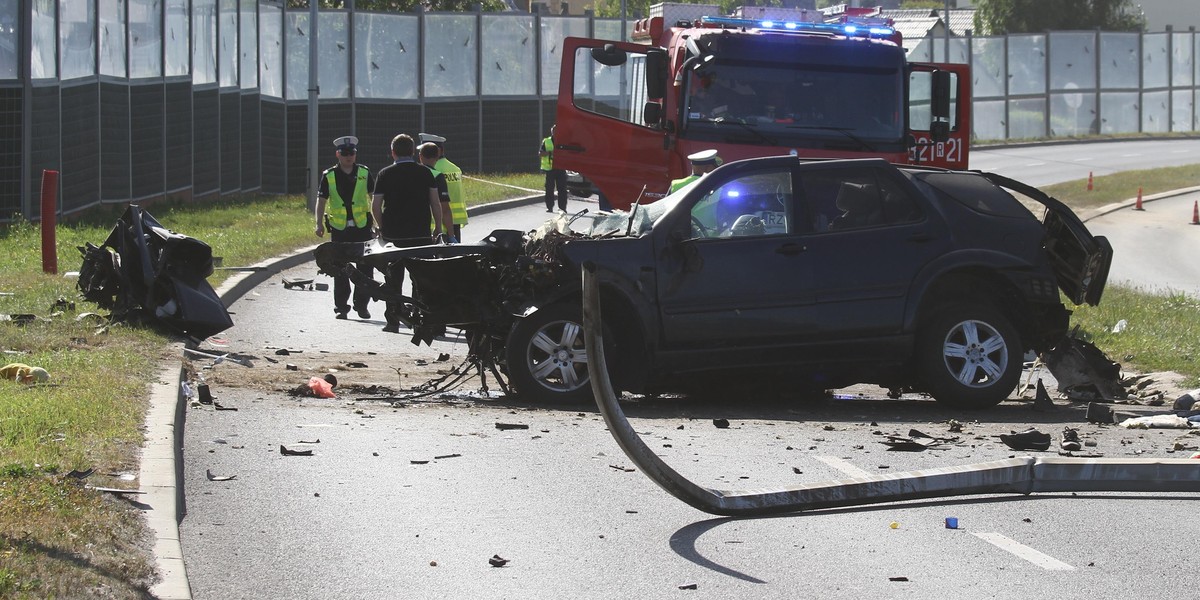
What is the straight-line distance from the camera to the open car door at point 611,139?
51.4 feet

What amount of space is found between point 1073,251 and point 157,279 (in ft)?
22.7

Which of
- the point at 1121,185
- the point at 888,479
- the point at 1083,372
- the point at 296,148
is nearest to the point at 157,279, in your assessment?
the point at 1083,372

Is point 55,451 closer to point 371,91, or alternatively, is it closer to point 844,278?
point 844,278

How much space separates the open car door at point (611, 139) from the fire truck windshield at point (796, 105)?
555 millimetres

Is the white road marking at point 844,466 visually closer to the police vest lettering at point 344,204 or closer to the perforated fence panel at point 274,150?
the police vest lettering at point 344,204

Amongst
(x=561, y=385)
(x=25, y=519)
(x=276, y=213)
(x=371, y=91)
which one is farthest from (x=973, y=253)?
(x=371, y=91)

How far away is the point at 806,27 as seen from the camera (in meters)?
16.1

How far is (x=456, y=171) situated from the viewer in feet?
54.7

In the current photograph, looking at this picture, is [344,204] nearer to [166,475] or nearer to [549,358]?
[549,358]

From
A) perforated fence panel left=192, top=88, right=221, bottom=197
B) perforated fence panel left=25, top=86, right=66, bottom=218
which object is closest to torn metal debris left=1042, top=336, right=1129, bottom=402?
perforated fence panel left=25, top=86, right=66, bottom=218

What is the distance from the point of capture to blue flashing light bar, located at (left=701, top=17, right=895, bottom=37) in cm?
1587

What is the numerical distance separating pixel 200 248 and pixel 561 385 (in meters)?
3.71

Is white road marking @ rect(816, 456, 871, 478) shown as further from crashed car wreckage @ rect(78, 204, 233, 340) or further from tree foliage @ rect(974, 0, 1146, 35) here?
tree foliage @ rect(974, 0, 1146, 35)

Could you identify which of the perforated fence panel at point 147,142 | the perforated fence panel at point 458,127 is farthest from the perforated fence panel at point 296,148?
the perforated fence panel at point 147,142
